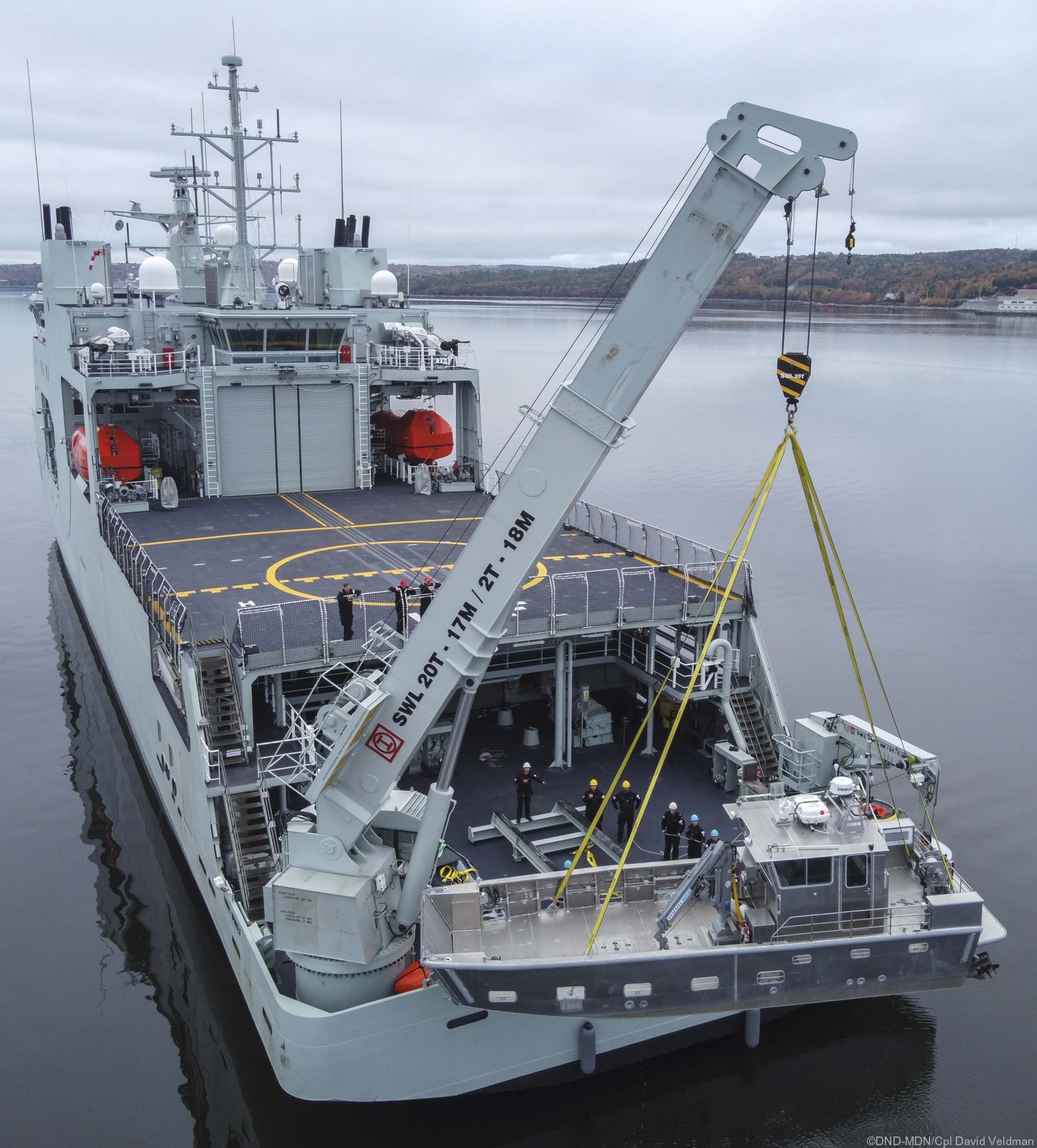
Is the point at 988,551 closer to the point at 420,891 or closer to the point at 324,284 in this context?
the point at 324,284

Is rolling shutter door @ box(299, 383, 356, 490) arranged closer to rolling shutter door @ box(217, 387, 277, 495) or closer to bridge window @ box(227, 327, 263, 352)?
rolling shutter door @ box(217, 387, 277, 495)

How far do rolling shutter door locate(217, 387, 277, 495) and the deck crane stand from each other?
17202 millimetres

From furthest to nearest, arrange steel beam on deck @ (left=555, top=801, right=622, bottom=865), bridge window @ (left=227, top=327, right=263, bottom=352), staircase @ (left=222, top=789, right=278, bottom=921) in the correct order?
bridge window @ (left=227, top=327, right=263, bottom=352), steel beam on deck @ (left=555, top=801, right=622, bottom=865), staircase @ (left=222, top=789, right=278, bottom=921)

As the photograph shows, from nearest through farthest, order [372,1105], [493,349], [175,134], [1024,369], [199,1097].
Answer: [372,1105]
[199,1097]
[175,134]
[1024,369]
[493,349]

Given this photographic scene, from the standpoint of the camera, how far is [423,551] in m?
22.3

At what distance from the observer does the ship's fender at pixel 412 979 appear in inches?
480

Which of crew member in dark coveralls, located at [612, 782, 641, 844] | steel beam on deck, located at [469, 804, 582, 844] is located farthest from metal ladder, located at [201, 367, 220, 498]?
crew member in dark coveralls, located at [612, 782, 641, 844]

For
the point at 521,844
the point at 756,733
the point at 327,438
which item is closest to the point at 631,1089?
the point at 521,844

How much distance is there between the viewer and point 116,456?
86.5 ft

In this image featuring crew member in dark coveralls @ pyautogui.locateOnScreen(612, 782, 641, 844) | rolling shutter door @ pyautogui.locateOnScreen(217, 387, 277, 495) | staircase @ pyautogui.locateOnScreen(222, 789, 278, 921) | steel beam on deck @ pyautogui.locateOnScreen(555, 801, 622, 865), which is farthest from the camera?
rolling shutter door @ pyautogui.locateOnScreen(217, 387, 277, 495)

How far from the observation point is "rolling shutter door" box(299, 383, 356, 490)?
28.1 metres

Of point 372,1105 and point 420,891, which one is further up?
point 420,891

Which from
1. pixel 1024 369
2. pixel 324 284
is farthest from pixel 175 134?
pixel 1024 369

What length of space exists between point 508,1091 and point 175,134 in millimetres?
26386
